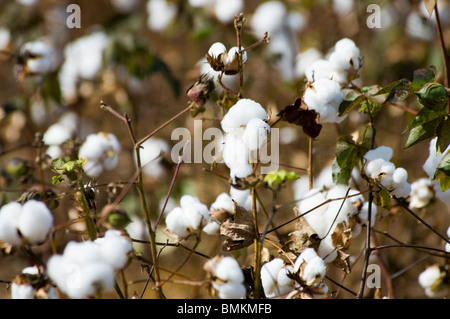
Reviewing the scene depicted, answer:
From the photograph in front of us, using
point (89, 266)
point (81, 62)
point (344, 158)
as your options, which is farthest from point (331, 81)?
point (81, 62)

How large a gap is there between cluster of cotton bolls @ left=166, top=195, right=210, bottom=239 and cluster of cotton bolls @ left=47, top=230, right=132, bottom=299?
0.66 feet

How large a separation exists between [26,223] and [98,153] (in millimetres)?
471

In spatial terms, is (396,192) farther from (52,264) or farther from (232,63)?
(52,264)

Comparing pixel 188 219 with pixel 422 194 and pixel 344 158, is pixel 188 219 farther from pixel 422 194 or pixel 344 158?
pixel 422 194

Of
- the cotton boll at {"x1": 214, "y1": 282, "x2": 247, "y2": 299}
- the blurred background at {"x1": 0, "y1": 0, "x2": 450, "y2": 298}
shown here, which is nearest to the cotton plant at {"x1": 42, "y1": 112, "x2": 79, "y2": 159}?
the blurred background at {"x1": 0, "y1": 0, "x2": 450, "y2": 298}

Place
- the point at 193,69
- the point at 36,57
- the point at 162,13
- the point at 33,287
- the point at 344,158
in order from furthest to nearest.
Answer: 1. the point at 162,13
2. the point at 193,69
3. the point at 36,57
4. the point at 344,158
5. the point at 33,287

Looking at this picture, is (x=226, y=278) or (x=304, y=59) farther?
(x=304, y=59)

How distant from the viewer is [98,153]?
1185 millimetres

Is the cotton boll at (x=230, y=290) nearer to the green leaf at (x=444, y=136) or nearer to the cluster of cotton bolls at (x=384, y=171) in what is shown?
the cluster of cotton bolls at (x=384, y=171)

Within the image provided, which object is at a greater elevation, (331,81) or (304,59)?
(304,59)

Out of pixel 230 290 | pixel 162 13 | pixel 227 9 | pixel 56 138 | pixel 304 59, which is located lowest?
pixel 230 290

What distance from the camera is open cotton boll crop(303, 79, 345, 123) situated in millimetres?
927

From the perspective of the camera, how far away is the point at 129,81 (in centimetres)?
227
